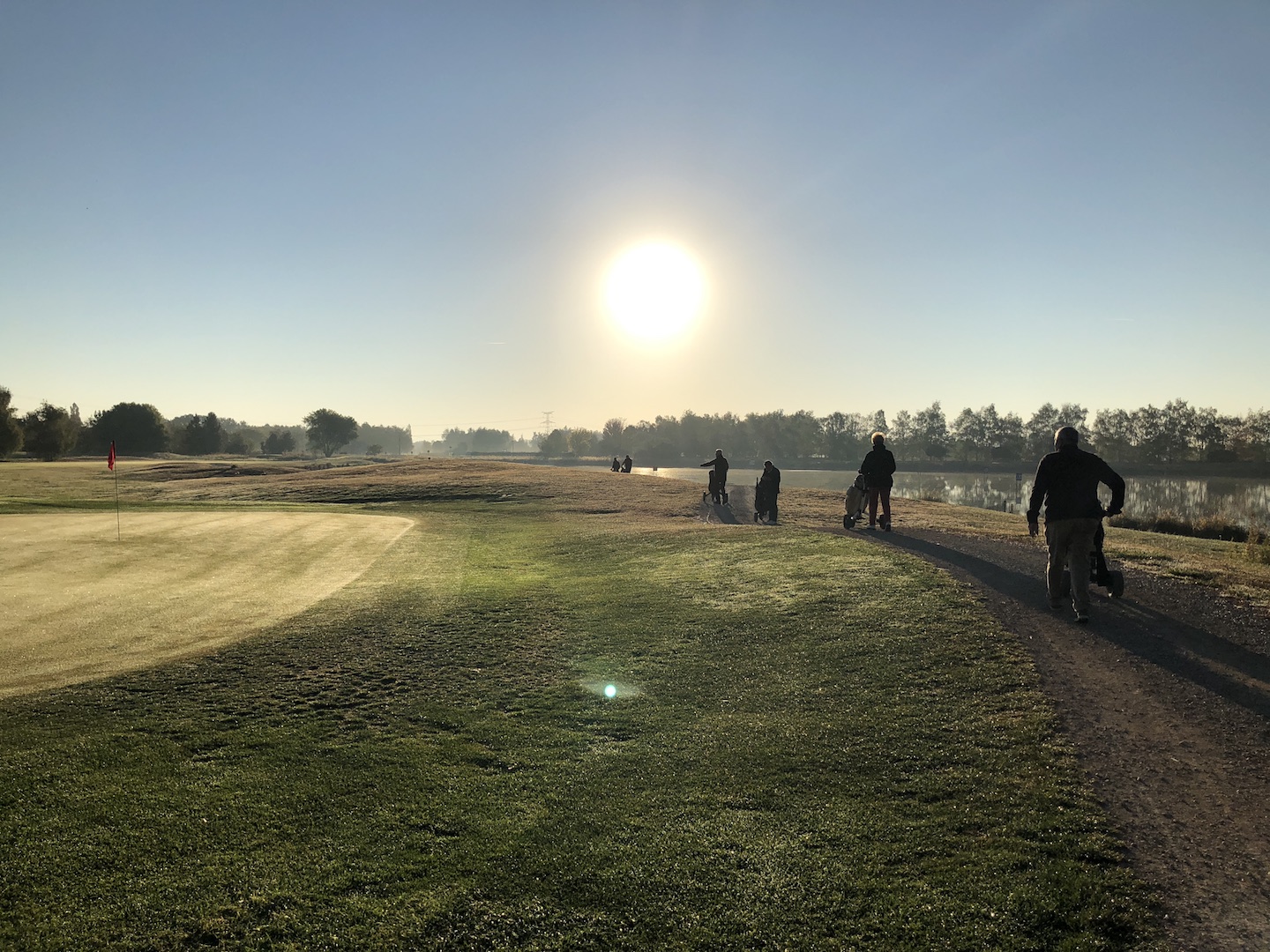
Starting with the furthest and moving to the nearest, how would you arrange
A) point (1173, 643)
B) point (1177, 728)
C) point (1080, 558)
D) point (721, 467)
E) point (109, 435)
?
point (109, 435) → point (721, 467) → point (1080, 558) → point (1173, 643) → point (1177, 728)

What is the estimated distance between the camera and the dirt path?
4.56 metres

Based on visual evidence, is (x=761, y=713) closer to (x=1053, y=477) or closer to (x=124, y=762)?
(x=1053, y=477)

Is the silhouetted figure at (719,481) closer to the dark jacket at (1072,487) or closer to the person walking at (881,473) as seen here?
the person walking at (881,473)

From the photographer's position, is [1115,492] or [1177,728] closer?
[1177,728]

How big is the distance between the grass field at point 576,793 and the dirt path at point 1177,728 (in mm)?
319

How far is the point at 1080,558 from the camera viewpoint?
33.2 ft

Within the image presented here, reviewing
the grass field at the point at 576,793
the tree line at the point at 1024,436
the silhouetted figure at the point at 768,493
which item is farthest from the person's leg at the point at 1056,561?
the tree line at the point at 1024,436

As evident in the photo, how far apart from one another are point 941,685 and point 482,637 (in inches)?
291

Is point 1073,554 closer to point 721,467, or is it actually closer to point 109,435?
point 721,467

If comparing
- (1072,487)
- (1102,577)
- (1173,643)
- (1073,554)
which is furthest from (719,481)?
(1173,643)

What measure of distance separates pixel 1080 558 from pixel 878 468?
32.8 ft

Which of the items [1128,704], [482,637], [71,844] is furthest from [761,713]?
[71,844]

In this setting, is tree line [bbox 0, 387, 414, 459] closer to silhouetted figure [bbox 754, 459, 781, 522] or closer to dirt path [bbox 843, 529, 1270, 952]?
silhouetted figure [bbox 754, 459, 781, 522]

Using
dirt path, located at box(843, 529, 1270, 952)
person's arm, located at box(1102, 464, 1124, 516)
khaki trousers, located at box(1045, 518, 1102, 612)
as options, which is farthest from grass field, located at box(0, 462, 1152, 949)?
person's arm, located at box(1102, 464, 1124, 516)
